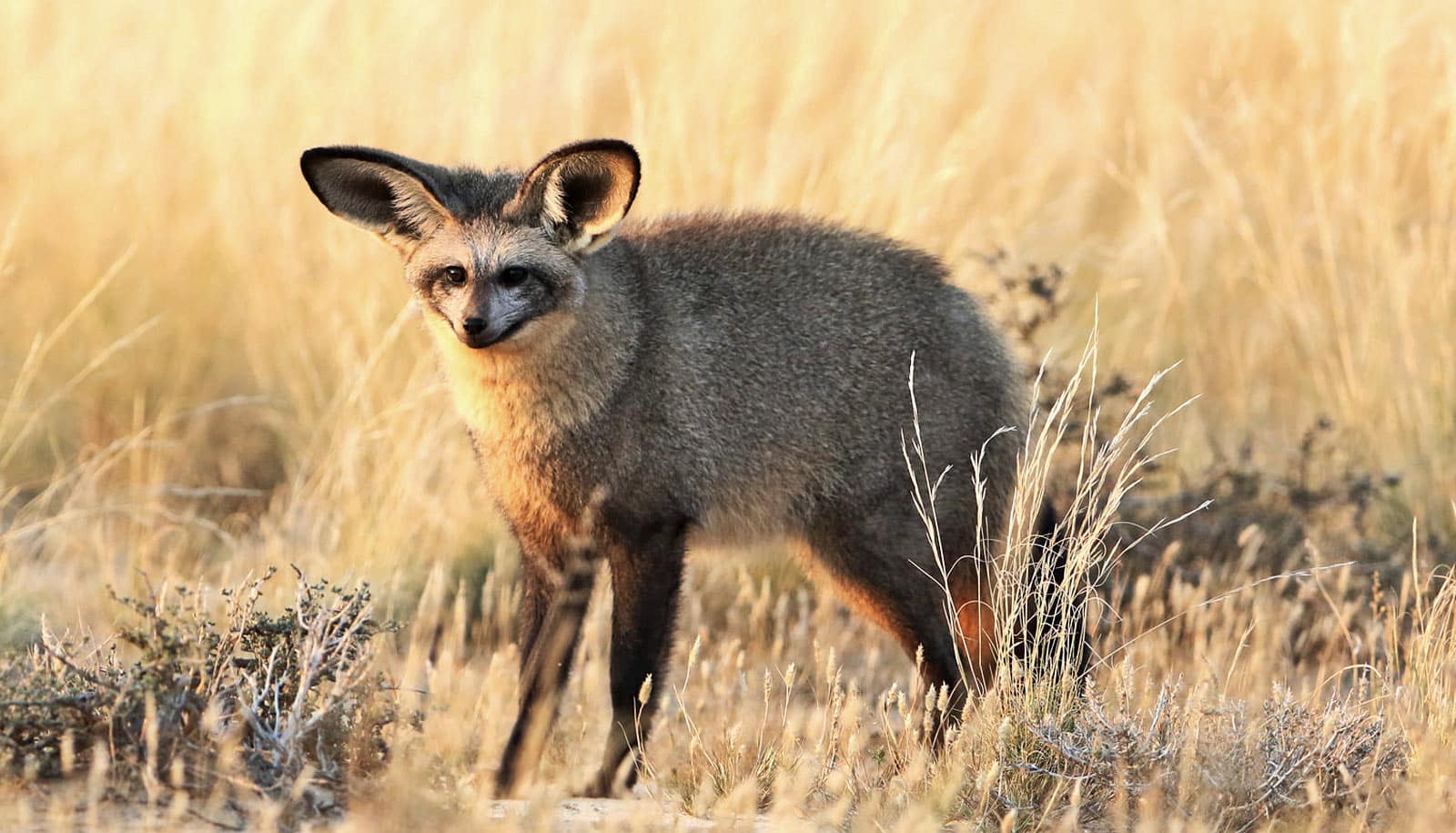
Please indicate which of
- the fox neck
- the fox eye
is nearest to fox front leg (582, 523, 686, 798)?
the fox neck

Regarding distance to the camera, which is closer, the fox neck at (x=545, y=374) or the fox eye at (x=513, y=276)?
the fox eye at (x=513, y=276)

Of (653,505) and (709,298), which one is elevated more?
(709,298)

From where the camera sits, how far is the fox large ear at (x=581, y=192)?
5.25 meters

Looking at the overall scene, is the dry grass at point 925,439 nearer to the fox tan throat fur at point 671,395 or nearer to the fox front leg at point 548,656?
the fox front leg at point 548,656

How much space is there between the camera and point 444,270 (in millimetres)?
5328

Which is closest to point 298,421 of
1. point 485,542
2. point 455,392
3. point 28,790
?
point 485,542

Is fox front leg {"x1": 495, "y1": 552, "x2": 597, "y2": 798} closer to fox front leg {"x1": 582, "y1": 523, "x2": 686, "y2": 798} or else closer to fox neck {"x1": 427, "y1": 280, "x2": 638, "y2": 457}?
fox front leg {"x1": 582, "y1": 523, "x2": 686, "y2": 798}

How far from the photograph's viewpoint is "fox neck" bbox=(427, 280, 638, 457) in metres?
5.46

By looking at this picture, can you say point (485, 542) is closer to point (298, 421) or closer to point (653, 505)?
point (298, 421)

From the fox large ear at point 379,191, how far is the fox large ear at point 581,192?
0.30 meters

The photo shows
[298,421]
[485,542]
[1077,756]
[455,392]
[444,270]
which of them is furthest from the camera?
[298,421]

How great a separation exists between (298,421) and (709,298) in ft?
11.5

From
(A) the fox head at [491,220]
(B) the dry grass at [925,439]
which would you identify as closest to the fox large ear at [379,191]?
(A) the fox head at [491,220]

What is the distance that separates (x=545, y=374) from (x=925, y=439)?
1350mm
